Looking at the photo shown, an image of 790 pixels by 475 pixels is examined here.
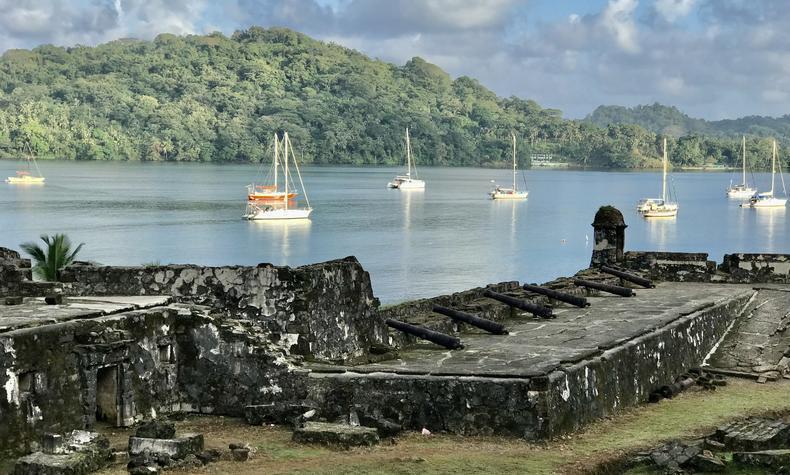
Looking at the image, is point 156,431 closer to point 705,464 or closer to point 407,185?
point 705,464

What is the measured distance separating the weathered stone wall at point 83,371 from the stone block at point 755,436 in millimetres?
6110

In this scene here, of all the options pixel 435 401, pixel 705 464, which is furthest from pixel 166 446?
pixel 705 464

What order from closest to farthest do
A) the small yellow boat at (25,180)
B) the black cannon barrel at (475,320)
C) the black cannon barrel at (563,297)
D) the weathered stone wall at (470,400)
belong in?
the weathered stone wall at (470,400)
the black cannon barrel at (475,320)
the black cannon barrel at (563,297)
the small yellow boat at (25,180)

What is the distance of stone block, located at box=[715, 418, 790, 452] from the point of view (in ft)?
40.7

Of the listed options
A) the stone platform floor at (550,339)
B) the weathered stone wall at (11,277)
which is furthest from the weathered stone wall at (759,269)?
the weathered stone wall at (11,277)

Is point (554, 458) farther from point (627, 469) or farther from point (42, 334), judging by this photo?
point (42, 334)

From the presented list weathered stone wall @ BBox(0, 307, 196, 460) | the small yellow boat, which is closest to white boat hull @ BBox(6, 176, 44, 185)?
the small yellow boat

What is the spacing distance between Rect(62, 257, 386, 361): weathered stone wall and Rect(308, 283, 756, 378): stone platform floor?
1.96 ft

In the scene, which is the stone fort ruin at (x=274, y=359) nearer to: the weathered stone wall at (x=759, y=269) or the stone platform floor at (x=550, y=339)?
the stone platform floor at (x=550, y=339)

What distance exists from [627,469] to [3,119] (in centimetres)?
17725

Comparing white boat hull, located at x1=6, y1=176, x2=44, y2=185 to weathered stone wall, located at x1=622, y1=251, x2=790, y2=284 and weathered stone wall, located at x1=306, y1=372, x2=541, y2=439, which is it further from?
weathered stone wall, located at x1=306, y1=372, x2=541, y2=439

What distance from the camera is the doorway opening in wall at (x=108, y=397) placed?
12828 millimetres

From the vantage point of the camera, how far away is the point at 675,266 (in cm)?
2930

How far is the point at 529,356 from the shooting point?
15406 millimetres
